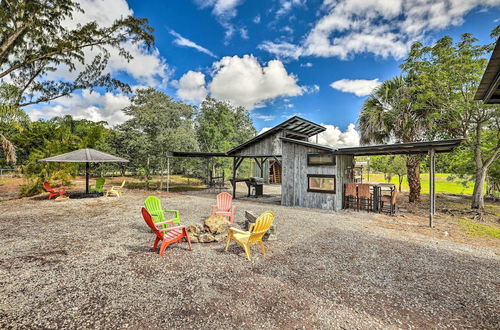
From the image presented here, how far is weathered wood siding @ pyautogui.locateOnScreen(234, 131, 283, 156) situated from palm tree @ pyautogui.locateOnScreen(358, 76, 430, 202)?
5.30 m

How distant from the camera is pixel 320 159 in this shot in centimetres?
965

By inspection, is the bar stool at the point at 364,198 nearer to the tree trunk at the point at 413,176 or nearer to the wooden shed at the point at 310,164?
the wooden shed at the point at 310,164

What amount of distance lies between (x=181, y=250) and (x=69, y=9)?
14117mm

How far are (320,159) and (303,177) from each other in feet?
4.09

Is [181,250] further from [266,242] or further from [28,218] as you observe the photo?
[28,218]

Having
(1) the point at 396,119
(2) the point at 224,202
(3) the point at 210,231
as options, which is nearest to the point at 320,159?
(2) the point at 224,202

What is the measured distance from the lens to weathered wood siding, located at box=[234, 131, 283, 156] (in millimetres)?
11672

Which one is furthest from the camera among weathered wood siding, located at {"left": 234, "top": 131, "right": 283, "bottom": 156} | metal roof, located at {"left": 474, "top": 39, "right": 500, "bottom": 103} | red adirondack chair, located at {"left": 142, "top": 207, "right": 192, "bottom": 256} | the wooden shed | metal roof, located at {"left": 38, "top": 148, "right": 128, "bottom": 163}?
weathered wood siding, located at {"left": 234, "top": 131, "right": 283, "bottom": 156}

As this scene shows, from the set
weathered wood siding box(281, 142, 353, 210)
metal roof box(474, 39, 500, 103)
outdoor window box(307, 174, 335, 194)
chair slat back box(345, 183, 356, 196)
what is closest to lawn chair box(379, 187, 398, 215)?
chair slat back box(345, 183, 356, 196)

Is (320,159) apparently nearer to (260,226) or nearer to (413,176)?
(260,226)

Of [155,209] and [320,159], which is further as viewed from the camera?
[320,159]

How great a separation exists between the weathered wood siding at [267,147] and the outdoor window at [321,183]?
249 cm

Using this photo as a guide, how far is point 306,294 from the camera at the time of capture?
3066mm

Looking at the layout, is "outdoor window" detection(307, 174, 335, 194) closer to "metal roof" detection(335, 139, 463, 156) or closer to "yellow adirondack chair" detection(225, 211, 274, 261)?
"metal roof" detection(335, 139, 463, 156)
